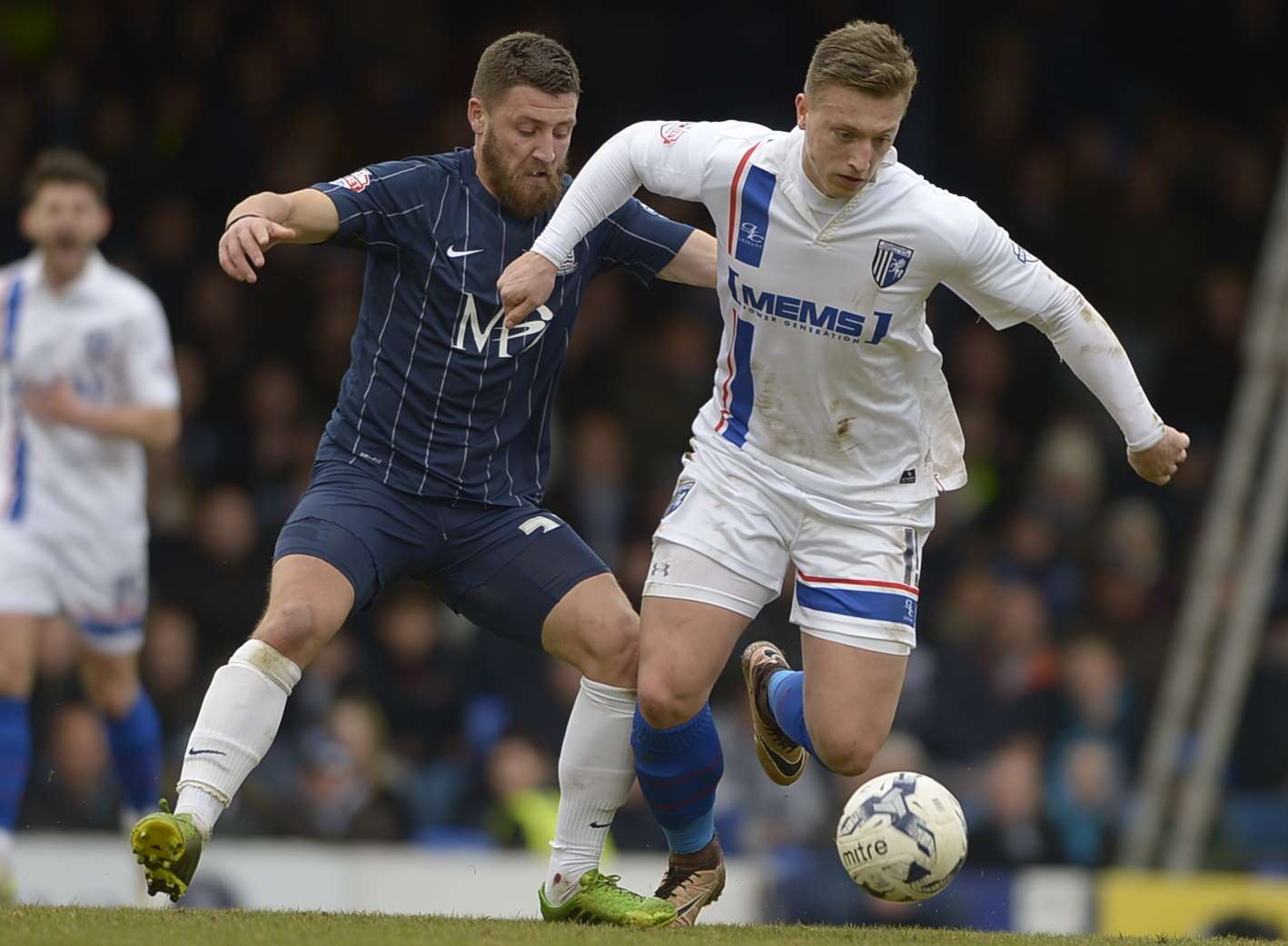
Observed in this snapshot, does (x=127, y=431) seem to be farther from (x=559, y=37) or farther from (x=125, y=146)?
(x=559, y=37)

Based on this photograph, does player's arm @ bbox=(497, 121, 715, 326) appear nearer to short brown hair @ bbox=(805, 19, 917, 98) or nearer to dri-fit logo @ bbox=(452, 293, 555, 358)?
dri-fit logo @ bbox=(452, 293, 555, 358)

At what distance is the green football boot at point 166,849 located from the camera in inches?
211

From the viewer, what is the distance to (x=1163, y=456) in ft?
18.8

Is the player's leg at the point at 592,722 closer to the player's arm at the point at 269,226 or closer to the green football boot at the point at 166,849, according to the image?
the green football boot at the point at 166,849

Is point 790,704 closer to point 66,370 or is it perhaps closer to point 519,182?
point 519,182

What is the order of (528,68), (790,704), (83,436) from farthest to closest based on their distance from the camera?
(83,436) → (790,704) → (528,68)

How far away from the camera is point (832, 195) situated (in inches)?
223

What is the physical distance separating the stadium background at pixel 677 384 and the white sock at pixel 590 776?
304 centimetres

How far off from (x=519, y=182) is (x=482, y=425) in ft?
2.40

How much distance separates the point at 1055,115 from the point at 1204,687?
476 centimetres

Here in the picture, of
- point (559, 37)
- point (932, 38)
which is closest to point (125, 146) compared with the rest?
point (559, 37)

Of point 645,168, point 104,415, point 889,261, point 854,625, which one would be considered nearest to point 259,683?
point 854,625

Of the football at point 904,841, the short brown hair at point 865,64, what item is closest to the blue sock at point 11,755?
the football at point 904,841

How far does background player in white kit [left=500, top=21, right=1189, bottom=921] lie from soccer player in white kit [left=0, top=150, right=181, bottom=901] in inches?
116
